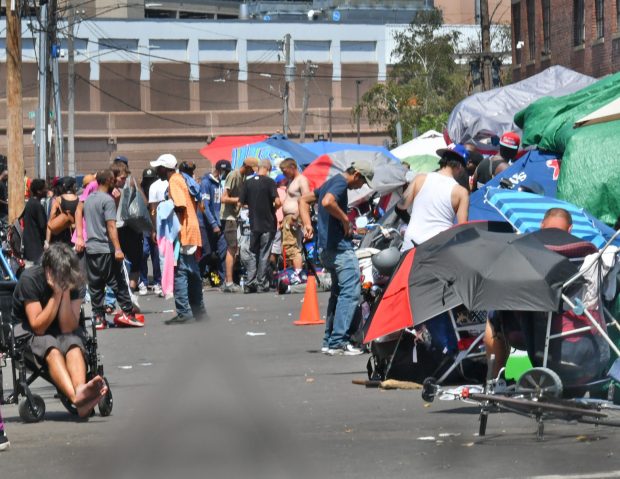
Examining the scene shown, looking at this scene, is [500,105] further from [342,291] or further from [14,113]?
[342,291]

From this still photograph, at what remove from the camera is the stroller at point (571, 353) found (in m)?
8.30

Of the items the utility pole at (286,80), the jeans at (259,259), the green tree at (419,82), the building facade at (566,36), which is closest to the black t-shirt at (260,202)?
the jeans at (259,259)

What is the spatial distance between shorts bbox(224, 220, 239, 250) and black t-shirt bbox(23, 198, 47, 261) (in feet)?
10.2

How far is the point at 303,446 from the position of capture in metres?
7.55

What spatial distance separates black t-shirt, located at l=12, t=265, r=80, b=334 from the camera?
977cm

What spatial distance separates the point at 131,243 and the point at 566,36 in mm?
21692

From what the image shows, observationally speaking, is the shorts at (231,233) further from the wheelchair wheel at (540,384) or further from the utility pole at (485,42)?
the utility pole at (485,42)

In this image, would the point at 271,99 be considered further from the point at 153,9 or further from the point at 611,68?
the point at 611,68

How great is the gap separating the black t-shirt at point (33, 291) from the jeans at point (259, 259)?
9932 millimetres

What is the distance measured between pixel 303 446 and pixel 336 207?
510 cm

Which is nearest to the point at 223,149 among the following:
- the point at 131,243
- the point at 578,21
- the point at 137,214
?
the point at 131,243

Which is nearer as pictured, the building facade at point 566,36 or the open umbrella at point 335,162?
the open umbrella at point 335,162

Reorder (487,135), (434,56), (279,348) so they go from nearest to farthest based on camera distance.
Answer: (279,348) → (487,135) → (434,56)

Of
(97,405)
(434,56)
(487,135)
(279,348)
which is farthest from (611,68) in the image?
(434,56)
